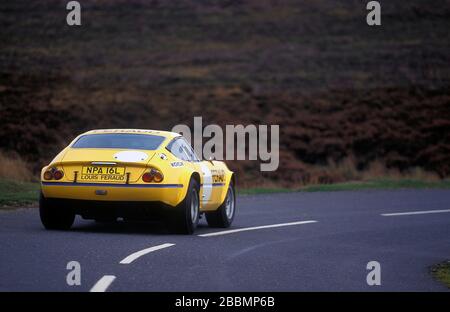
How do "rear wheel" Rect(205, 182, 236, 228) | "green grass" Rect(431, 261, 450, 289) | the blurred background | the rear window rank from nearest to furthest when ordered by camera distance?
"green grass" Rect(431, 261, 450, 289)
the rear window
"rear wheel" Rect(205, 182, 236, 228)
the blurred background

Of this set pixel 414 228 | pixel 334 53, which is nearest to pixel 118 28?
pixel 334 53

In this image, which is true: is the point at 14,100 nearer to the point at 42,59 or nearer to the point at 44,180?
the point at 42,59

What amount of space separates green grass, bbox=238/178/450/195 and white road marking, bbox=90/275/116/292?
1720 centimetres

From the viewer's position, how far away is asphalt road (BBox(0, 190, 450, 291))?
388 inches

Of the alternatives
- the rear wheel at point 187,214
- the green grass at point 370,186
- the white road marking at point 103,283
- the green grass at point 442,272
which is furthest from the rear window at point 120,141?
the green grass at point 370,186

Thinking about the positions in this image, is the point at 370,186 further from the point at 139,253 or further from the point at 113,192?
the point at 139,253

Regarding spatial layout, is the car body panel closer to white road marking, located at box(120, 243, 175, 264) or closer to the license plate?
the license plate

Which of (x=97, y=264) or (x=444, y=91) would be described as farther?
(x=444, y=91)

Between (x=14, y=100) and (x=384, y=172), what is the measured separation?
739 inches

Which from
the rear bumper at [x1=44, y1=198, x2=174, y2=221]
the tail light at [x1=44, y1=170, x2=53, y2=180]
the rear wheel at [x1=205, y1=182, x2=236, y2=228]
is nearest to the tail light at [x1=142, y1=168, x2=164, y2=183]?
the rear bumper at [x1=44, y1=198, x2=174, y2=221]

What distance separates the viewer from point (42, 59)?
185 feet

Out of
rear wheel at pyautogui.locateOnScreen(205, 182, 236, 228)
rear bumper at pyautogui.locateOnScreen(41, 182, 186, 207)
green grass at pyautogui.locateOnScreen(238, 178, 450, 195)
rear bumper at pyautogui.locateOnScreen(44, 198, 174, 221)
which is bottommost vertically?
rear bumper at pyautogui.locateOnScreen(44, 198, 174, 221)

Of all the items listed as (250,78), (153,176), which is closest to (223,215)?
(153,176)

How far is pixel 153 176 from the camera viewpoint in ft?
45.1
